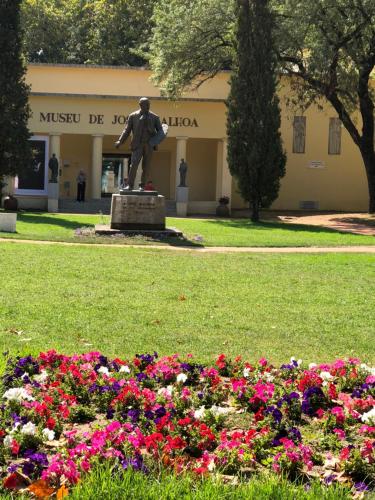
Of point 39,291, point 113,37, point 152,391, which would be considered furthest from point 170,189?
point 152,391

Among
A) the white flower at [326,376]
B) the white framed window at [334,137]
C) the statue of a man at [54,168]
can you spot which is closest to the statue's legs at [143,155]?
the statue of a man at [54,168]

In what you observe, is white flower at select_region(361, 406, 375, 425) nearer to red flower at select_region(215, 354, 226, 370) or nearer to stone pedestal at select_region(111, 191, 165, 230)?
red flower at select_region(215, 354, 226, 370)

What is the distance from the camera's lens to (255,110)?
2777cm

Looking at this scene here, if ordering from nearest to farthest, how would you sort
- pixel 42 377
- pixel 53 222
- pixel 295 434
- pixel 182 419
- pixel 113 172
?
pixel 295 434 → pixel 182 419 → pixel 42 377 → pixel 53 222 → pixel 113 172

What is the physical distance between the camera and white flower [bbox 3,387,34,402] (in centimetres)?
446

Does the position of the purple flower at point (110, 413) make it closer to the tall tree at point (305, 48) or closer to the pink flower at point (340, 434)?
the pink flower at point (340, 434)

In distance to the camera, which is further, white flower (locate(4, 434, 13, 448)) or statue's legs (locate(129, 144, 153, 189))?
statue's legs (locate(129, 144, 153, 189))

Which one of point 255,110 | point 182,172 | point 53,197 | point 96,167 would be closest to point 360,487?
point 255,110

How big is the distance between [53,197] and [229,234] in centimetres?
1292

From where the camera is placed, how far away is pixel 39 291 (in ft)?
30.8

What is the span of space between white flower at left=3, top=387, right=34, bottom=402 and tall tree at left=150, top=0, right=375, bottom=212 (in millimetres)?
23568

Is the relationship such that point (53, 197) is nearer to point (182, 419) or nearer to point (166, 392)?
point (166, 392)

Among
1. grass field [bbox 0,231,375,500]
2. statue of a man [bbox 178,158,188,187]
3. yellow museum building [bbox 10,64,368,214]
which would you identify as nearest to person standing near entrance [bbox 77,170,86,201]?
yellow museum building [bbox 10,64,368,214]

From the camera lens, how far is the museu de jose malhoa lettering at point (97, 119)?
118 feet
